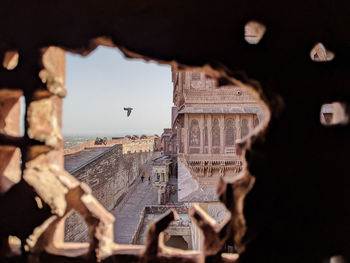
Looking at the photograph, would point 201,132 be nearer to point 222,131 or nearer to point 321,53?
point 222,131

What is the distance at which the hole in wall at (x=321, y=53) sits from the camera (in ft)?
5.57

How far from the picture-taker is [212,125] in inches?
618

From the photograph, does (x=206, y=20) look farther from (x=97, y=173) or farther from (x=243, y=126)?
(x=243, y=126)

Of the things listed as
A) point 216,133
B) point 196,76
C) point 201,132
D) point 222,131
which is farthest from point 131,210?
point 196,76

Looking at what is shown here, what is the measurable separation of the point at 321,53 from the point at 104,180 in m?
14.9

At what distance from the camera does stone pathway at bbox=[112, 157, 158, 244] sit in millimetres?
13047

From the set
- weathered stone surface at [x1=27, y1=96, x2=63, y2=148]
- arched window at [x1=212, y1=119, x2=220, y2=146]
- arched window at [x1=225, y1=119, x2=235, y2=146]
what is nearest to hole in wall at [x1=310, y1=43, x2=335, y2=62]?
weathered stone surface at [x1=27, y1=96, x2=63, y2=148]

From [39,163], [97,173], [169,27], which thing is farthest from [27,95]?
[97,173]

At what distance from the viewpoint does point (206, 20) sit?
167 centimetres

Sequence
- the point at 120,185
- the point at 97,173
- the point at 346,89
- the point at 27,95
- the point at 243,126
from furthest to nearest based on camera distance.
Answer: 1. the point at 120,185
2. the point at 243,126
3. the point at 97,173
4. the point at 27,95
5. the point at 346,89

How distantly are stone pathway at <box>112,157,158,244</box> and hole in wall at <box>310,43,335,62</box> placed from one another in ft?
38.7

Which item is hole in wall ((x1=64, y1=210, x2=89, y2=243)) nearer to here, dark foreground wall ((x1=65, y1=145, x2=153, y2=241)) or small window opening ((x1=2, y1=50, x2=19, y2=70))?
dark foreground wall ((x1=65, y1=145, x2=153, y2=241))

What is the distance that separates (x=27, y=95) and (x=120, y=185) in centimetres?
1952

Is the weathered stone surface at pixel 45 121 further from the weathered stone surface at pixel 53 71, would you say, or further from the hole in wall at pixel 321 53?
the hole in wall at pixel 321 53
